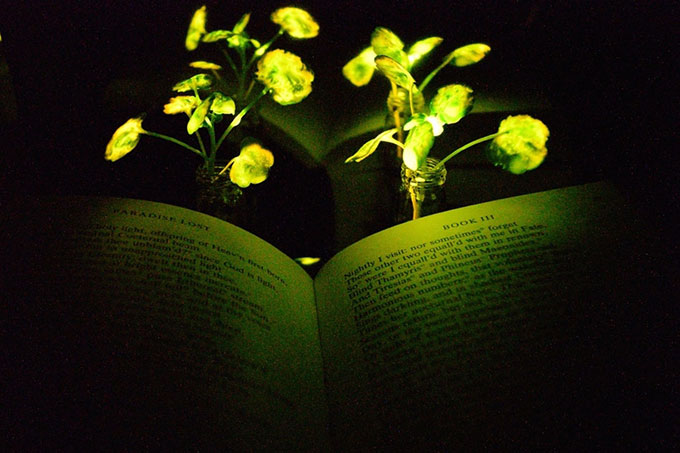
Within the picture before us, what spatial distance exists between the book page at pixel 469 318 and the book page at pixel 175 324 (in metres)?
0.06

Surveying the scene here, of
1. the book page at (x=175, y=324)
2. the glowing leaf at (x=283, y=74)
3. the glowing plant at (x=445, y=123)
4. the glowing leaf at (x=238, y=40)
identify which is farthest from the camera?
the glowing leaf at (x=238, y=40)

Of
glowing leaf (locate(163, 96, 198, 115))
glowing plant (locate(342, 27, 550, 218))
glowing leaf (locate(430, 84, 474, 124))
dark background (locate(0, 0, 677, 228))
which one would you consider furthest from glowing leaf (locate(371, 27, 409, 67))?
glowing leaf (locate(163, 96, 198, 115))

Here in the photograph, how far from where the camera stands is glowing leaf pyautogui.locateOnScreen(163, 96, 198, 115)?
0.79 meters

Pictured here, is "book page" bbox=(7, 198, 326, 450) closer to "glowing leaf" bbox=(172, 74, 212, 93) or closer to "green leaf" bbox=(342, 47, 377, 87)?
"glowing leaf" bbox=(172, 74, 212, 93)

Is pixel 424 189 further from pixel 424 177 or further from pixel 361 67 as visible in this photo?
pixel 361 67

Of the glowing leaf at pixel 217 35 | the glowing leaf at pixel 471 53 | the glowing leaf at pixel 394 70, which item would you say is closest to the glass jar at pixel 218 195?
the glowing leaf at pixel 217 35

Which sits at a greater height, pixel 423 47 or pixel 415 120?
pixel 423 47

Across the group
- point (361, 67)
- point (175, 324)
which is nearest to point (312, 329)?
point (175, 324)

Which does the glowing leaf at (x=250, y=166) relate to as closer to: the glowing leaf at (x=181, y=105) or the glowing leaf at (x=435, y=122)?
the glowing leaf at (x=181, y=105)

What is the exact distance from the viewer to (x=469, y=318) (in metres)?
0.63

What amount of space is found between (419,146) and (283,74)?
10.4 inches

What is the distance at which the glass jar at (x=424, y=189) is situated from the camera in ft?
2.60

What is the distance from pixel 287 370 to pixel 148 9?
3.04 feet

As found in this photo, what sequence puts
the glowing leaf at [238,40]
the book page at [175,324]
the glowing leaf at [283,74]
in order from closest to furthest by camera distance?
the book page at [175,324] → the glowing leaf at [283,74] → the glowing leaf at [238,40]
